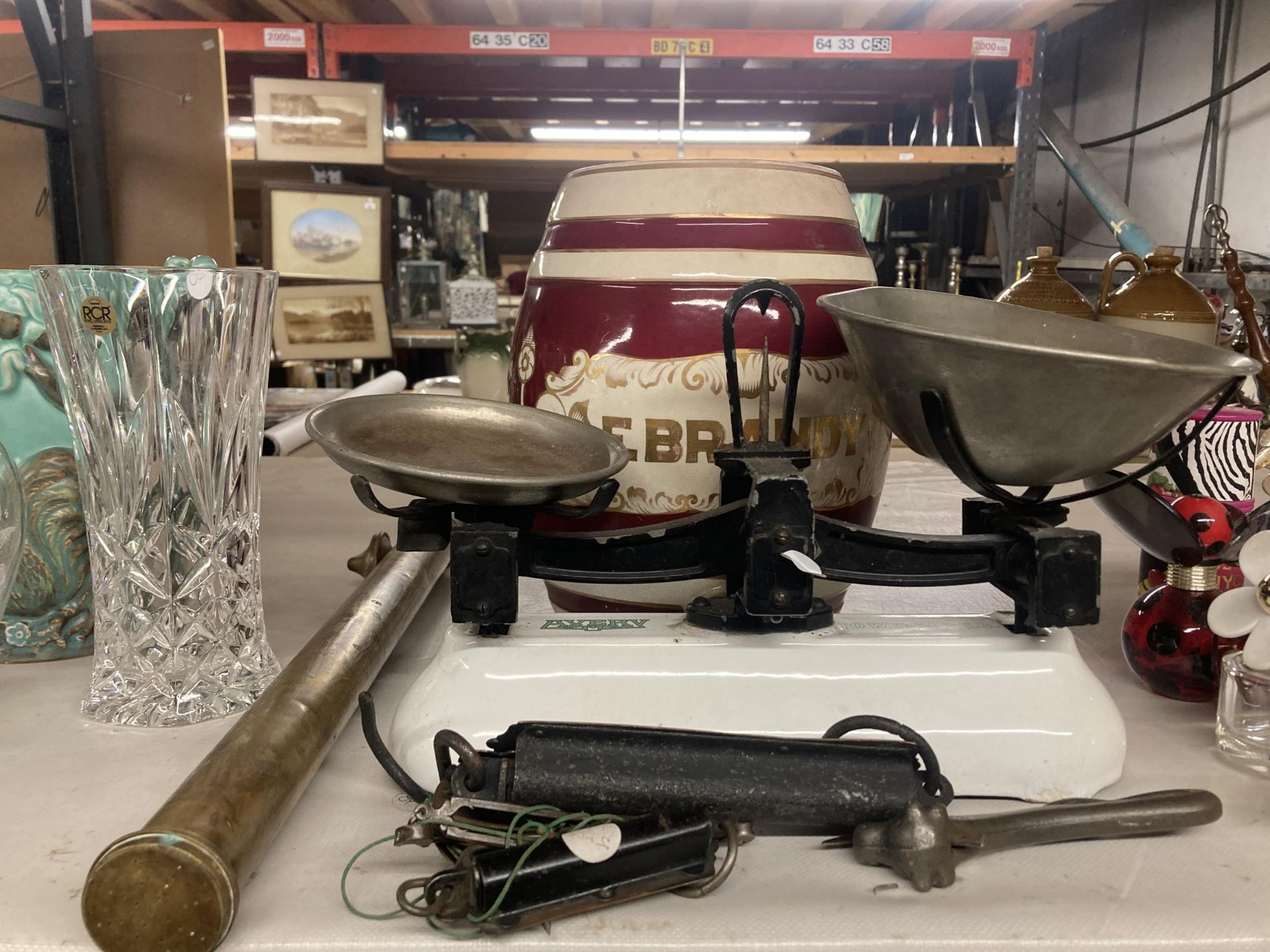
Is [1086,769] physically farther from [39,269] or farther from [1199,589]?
[39,269]

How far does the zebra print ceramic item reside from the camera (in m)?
0.65

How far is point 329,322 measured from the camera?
3123 mm

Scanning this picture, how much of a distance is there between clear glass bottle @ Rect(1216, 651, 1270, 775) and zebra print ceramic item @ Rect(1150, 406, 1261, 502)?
15 cm

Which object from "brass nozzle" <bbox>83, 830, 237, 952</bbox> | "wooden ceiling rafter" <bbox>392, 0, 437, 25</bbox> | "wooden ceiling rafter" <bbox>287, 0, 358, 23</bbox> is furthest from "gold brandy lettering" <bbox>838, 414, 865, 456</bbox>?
"wooden ceiling rafter" <bbox>287, 0, 358, 23</bbox>

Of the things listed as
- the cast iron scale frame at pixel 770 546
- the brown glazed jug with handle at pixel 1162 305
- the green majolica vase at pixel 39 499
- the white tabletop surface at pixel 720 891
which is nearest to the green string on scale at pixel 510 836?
the white tabletop surface at pixel 720 891

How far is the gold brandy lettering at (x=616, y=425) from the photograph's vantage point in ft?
2.10

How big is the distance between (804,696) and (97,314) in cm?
41

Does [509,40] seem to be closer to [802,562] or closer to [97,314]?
[97,314]

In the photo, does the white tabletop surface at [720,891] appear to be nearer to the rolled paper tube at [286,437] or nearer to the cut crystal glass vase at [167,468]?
the cut crystal glass vase at [167,468]

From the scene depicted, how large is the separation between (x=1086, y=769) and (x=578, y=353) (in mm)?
368

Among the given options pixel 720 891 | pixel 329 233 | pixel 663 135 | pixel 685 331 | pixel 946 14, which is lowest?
pixel 720 891

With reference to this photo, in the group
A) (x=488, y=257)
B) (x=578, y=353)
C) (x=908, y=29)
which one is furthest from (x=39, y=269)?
(x=488, y=257)

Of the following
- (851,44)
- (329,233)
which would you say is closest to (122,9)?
(329,233)

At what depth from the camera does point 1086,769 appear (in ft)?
1.69
